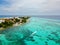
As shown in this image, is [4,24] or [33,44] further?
[4,24]

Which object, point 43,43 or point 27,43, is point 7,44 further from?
point 43,43

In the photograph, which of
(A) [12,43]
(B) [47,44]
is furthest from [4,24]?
(B) [47,44]

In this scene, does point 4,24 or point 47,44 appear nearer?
point 47,44

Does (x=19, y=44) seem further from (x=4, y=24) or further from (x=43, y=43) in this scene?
(x=4, y=24)

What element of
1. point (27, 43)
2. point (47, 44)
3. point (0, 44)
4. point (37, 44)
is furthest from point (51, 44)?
point (0, 44)

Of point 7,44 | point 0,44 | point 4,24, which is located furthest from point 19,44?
point 4,24

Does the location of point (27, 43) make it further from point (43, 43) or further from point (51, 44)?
point (51, 44)

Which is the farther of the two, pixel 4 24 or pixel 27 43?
pixel 4 24
